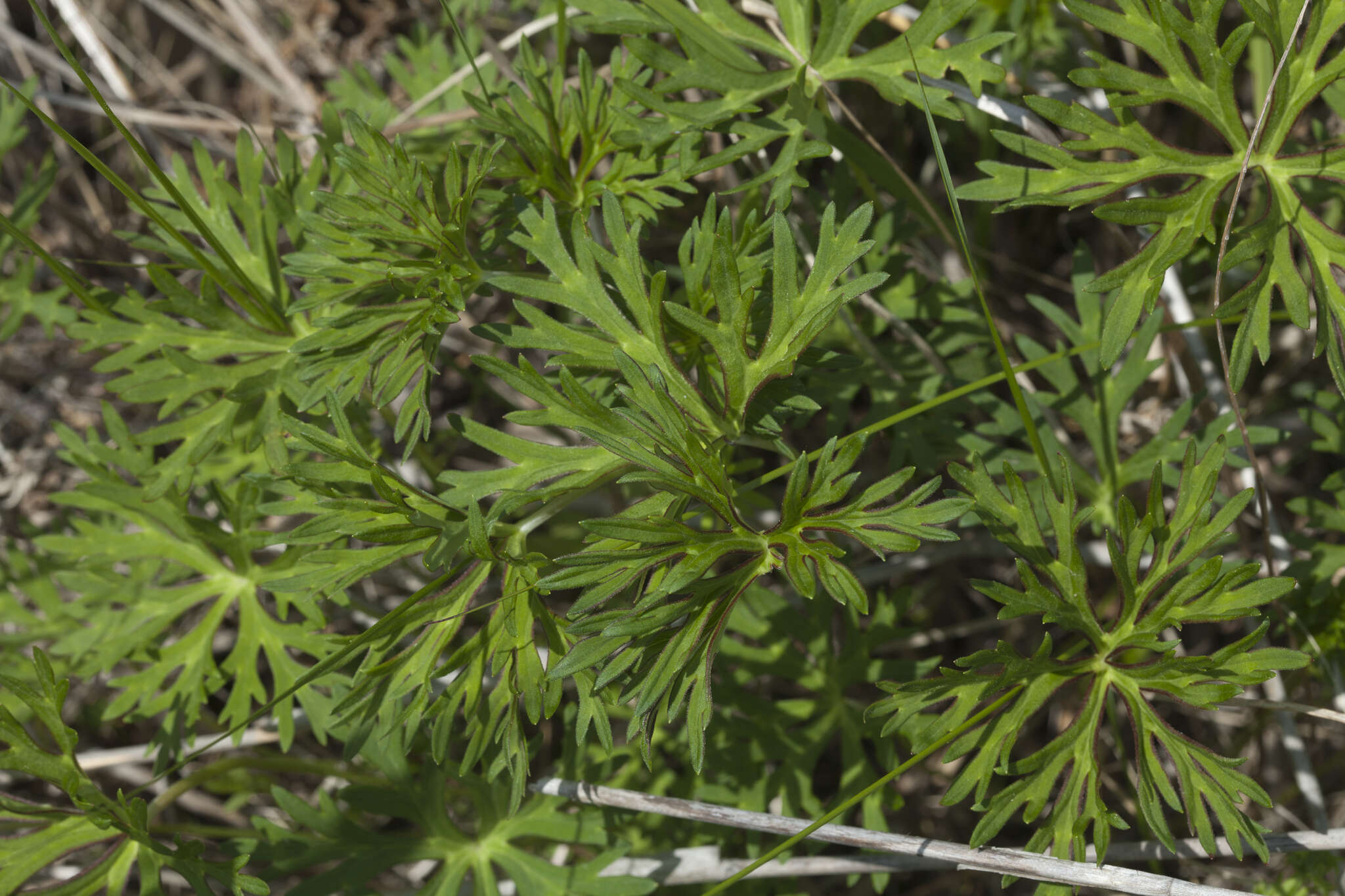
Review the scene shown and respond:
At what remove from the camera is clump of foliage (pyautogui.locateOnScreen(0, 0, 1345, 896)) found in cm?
218

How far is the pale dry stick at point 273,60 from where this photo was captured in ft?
14.0

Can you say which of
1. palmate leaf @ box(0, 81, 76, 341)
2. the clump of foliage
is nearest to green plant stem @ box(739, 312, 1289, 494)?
the clump of foliage

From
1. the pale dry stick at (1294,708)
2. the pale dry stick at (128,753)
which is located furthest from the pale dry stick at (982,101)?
the pale dry stick at (128,753)

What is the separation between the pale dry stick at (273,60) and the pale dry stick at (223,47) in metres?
0.05

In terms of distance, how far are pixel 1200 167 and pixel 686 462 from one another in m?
1.38

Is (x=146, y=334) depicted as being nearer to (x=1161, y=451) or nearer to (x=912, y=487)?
(x=912, y=487)

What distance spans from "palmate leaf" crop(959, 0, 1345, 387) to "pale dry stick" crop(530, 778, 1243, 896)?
1115 mm

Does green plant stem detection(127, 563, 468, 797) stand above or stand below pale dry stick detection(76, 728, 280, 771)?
above

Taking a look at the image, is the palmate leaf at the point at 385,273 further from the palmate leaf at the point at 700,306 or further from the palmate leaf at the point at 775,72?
the palmate leaf at the point at 775,72

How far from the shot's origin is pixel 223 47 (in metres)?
4.53

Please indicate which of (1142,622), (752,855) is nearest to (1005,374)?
(1142,622)

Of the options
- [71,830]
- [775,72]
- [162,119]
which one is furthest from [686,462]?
[162,119]

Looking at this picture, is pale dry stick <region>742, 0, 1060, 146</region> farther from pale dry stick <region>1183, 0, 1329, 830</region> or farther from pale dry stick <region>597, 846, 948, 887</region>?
pale dry stick <region>597, 846, 948, 887</region>

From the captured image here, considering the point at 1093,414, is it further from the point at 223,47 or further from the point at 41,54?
the point at 41,54
